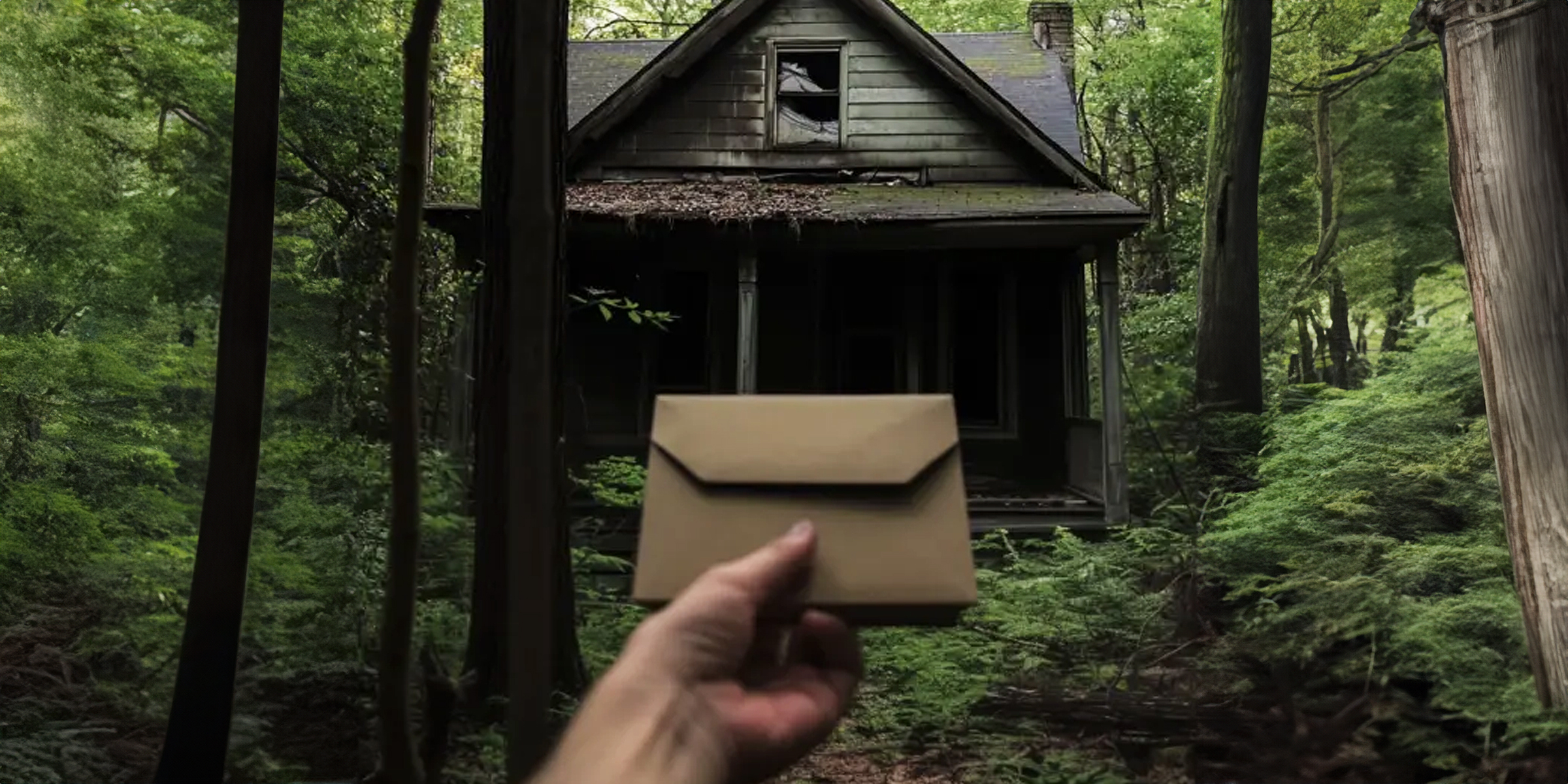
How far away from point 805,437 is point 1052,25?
27.6ft

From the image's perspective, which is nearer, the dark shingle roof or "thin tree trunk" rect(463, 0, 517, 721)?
A: "thin tree trunk" rect(463, 0, 517, 721)

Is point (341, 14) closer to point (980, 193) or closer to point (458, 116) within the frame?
point (458, 116)

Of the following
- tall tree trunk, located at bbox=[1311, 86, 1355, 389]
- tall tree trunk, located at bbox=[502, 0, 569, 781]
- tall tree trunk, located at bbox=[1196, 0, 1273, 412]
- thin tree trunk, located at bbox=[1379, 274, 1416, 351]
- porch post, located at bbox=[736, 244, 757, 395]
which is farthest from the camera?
thin tree trunk, located at bbox=[1379, 274, 1416, 351]

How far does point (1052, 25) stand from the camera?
865 centimetres

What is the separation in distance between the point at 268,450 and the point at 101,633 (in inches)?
41.4

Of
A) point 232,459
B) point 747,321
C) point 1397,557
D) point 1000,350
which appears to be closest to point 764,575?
point 232,459

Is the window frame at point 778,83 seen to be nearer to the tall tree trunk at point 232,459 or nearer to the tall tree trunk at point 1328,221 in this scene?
the tall tree trunk at point 232,459

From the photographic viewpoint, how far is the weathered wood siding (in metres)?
6.70

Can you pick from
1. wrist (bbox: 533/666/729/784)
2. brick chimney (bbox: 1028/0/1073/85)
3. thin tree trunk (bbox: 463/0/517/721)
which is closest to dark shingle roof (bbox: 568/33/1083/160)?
brick chimney (bbox: 1028/0/1073/85)

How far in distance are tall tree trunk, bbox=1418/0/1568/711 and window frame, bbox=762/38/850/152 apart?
4.07 meters

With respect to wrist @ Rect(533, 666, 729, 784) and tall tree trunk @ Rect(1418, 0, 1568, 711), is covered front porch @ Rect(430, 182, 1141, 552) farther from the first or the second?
wrist @ Rect(533, 666, 729, 784)

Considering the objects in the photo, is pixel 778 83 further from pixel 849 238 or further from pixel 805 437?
pixel 805 437

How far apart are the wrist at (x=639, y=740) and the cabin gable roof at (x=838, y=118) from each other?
5796 millimetres

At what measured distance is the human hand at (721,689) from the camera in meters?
1.03
